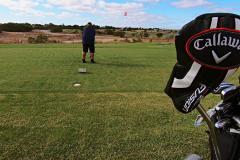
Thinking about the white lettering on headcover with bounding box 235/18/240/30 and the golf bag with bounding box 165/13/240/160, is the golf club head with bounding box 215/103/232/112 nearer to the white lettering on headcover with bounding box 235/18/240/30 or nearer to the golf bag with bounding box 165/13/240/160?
the golf bag with bounding box 165/13/240/160

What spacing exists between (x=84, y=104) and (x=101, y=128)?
152cm

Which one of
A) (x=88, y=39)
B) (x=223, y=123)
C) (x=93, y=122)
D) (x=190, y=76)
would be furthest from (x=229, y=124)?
(x=88, y=39)

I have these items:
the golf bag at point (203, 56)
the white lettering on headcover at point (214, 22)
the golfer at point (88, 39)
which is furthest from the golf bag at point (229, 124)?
the golfer at point (88, 39)

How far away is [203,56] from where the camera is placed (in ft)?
5.49

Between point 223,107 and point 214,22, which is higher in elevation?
point 214,22

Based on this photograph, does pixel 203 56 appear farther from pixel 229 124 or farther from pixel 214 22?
pixel 229 124

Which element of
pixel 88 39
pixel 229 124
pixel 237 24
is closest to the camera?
pixel 237 24

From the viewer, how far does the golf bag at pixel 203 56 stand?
1.63 m

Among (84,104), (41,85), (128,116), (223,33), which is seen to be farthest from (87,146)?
(41,85)

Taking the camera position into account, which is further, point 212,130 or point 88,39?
point 88,39

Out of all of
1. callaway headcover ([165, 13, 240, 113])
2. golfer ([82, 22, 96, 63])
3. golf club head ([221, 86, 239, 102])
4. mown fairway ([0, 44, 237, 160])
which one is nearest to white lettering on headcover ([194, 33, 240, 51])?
callaway headcover ([165, 13, 240, 113])

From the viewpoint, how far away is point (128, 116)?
5750 mm

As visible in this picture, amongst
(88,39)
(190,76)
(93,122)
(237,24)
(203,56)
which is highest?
(237,24)

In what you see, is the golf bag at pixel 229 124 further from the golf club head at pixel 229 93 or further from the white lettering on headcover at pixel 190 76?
the white lettering on headcover at pixel 190 76
